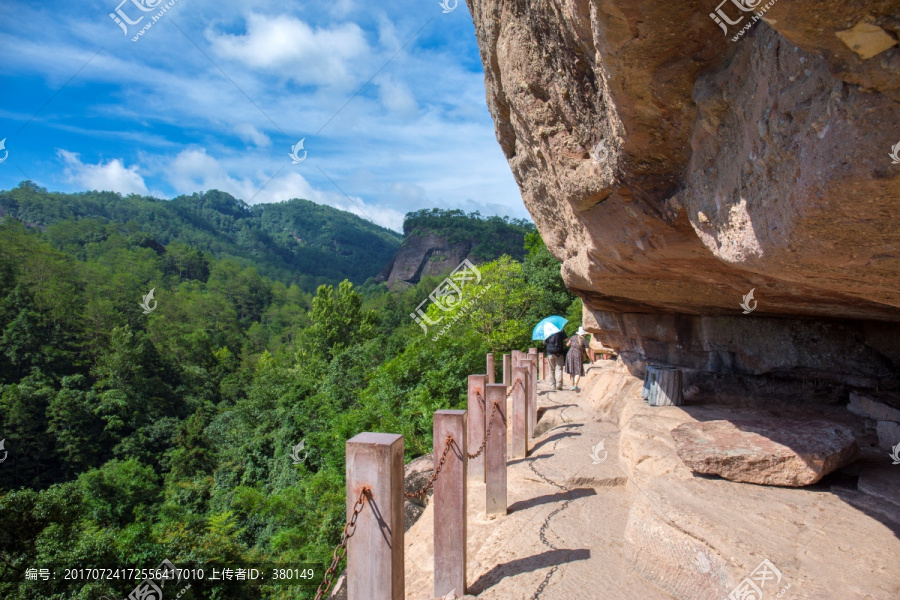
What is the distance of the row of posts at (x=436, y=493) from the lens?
2482 mm

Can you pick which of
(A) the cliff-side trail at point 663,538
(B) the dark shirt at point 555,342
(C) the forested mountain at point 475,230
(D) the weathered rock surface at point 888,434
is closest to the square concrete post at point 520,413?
(A) the cliff-side trail at point 663,538

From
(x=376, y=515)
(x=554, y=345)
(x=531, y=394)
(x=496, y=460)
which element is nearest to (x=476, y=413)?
(x=496, y=460)

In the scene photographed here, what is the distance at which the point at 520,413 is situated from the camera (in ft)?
20.8

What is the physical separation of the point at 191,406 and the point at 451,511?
36756 mm

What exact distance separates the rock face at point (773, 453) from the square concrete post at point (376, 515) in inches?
108

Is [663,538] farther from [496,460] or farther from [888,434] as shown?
[888,434]

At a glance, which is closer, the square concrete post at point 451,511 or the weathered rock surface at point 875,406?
the square concrete post at point 451,511

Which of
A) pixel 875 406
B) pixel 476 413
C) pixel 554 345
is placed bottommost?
pixel 875 406

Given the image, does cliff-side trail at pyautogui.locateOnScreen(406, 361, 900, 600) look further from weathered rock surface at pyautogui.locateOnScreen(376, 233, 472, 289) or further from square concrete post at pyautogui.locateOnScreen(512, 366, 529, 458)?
weathered rock surface at pyautogui.locateOnScreen(376, 233, 472, 289)

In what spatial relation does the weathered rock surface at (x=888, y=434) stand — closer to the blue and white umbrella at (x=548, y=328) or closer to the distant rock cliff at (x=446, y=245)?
the blue and white umbrella at (x=548, y=328)

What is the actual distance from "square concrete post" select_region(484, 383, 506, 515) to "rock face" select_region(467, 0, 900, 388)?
72.5 inches

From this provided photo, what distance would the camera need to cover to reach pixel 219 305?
54.7 m

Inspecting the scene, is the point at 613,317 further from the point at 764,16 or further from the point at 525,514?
the point at 764,16

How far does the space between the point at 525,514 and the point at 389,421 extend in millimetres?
9101
